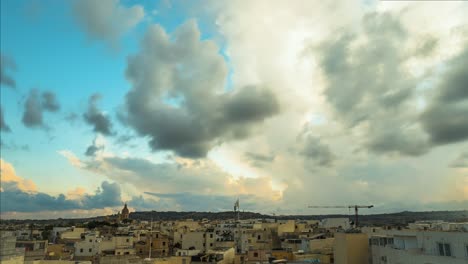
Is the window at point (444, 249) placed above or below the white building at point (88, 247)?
above

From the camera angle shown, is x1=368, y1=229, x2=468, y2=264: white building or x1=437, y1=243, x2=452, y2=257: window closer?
x1=368, y1=229, x2=468, y2=264: white building

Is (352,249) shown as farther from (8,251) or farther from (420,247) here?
(8,251)

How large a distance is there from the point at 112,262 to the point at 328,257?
91.9 ft

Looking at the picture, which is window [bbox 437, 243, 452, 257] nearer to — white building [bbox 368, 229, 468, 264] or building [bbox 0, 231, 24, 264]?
white building [bbox 368, 229, 468, 264]

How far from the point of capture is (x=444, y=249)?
34.1 m

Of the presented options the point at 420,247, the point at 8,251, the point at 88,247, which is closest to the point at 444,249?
the point at 420,247

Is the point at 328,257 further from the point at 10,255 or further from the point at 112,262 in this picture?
the point at 10,255

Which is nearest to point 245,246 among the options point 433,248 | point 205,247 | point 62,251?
point 205,247

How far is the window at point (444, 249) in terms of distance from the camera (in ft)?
110

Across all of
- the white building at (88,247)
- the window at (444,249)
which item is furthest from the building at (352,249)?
the white building at (88,247)

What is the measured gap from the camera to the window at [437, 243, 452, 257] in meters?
33.6

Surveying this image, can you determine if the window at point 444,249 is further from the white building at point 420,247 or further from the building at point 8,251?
the building at point 8,251

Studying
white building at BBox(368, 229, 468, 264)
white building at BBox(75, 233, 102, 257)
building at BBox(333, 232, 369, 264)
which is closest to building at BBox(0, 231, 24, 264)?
building at BBox(333, 232, 369, 264)

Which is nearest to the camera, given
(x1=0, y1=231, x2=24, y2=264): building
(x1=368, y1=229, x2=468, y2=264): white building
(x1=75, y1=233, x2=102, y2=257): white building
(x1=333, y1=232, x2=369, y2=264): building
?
(x1=0, y1=231, x2=24, y2=264): building
